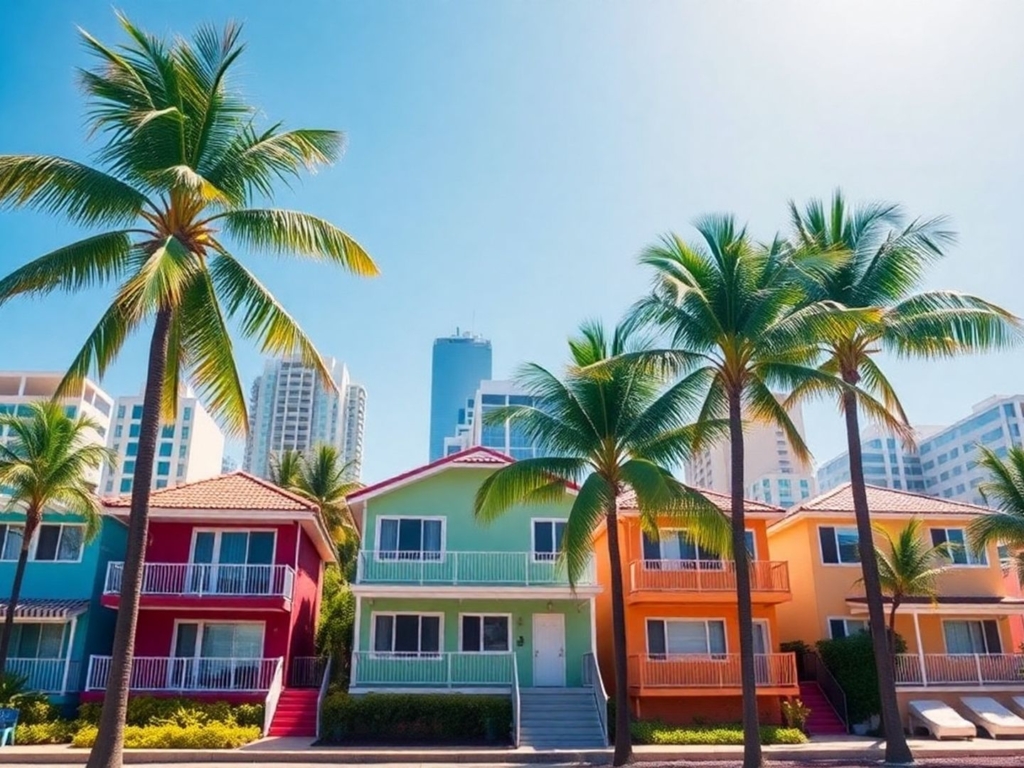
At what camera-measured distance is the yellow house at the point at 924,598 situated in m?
26.5

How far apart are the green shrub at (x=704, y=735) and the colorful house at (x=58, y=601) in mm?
16093

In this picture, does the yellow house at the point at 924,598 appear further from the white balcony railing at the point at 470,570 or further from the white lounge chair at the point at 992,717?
the white balcony railing at the point at 470,570

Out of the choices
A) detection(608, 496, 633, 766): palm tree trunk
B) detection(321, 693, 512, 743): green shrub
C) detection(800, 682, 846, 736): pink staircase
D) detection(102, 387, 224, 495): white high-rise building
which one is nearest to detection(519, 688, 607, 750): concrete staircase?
detection(321, 693, 512, 743): green shrub

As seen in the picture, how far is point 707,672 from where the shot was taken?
2438cm

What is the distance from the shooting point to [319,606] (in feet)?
105

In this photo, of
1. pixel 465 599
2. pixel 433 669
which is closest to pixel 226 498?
pixel 465 599

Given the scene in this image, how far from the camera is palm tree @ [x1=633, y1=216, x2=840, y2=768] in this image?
54.6ft

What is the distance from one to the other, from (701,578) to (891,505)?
8685 mm

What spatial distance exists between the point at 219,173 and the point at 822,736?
21.9 metres

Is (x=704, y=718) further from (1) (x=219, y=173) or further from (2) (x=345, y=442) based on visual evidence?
(2) (x=345, y=442)

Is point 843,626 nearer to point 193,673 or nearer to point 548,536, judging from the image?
point 548,536

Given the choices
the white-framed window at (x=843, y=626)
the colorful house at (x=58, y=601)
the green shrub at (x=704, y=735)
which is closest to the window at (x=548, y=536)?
the green shrub at (x=704, y=735)

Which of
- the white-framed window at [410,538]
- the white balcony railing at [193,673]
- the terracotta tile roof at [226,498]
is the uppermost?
the terracotta tile roof at [226,498]

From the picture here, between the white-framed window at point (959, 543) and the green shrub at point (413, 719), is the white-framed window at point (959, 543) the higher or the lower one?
the higher one
